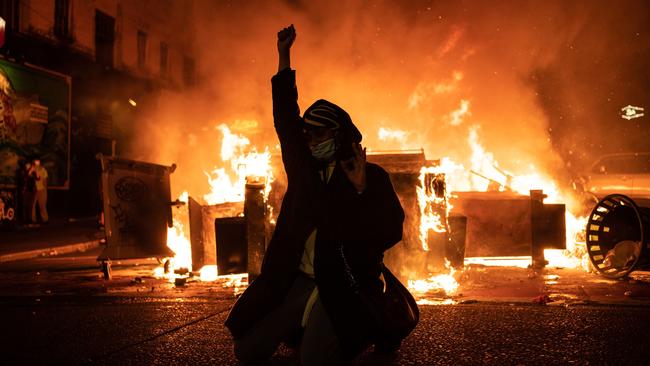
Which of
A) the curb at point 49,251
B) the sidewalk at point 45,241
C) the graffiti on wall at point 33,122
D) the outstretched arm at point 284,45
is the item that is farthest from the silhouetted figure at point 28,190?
the outstretched arm at point 284,45

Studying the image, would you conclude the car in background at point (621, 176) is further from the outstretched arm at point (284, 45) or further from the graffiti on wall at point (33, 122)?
the graffiti on wall at point (33, 122)

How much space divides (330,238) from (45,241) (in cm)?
1239

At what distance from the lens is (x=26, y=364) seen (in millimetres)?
3625

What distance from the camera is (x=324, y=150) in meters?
3.27

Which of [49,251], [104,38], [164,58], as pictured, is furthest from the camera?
[164,58]

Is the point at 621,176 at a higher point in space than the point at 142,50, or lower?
lower

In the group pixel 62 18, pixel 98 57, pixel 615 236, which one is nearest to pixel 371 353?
pixel 615 236

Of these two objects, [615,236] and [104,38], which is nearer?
[615,236]

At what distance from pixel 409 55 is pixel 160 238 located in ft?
35.0

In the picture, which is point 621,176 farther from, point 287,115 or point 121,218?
point 287,115

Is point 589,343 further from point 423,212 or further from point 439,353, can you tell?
point 423,212

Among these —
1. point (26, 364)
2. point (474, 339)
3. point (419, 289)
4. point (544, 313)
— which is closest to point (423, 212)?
point (419, 289)

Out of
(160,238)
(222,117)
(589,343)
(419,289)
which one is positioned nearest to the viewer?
(589,343)

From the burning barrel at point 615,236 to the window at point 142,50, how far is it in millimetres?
24301
